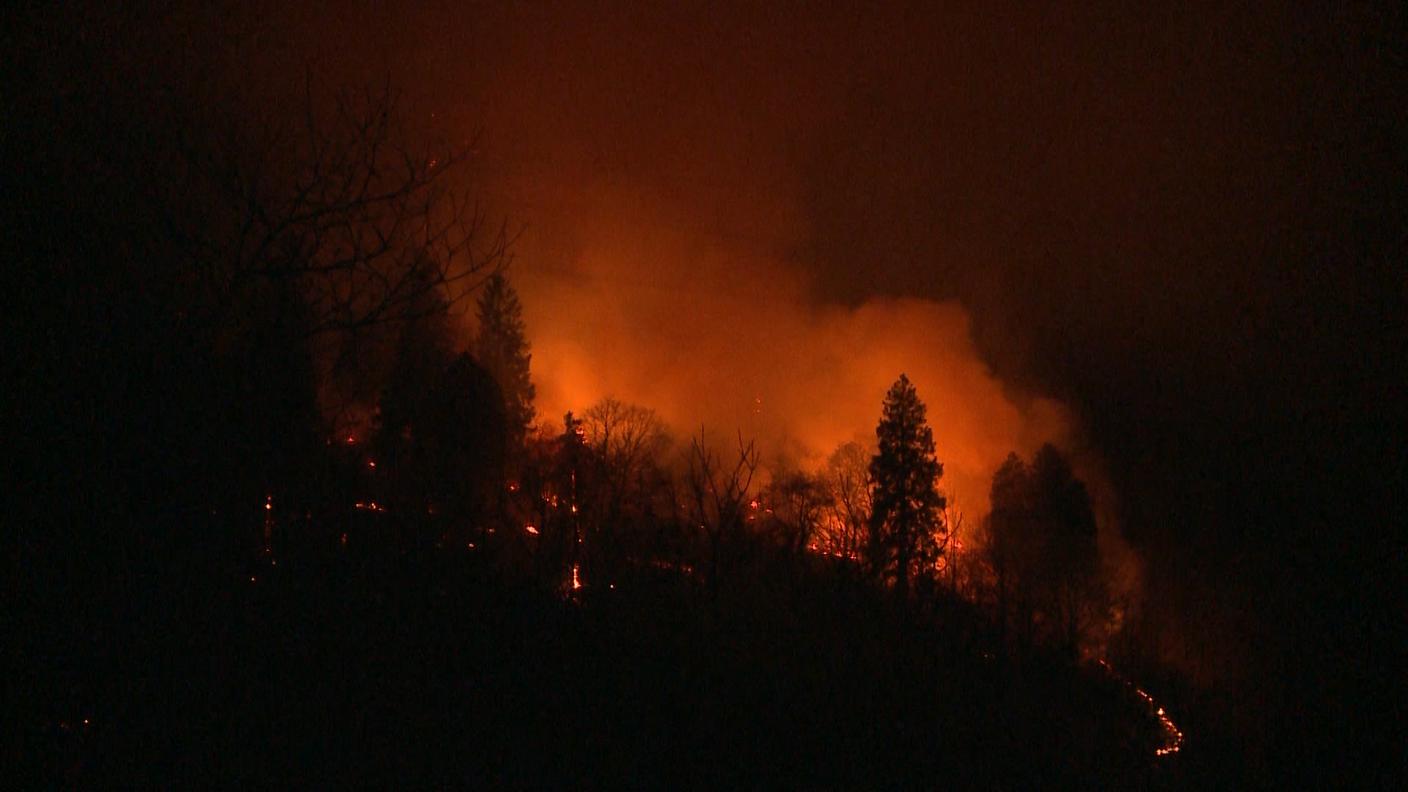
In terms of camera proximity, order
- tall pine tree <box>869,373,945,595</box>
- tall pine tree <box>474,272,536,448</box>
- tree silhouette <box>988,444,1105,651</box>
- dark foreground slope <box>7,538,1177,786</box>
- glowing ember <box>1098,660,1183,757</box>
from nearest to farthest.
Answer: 1. dark foreground slope <box>7,538,1177,786</box>
2. glowing ember <box>1098,660,1183,757</box>
3. tall pine tree <box>869,373,945,595</box>
4. tree silhouette <box>988,444,1105,651</box>
5. tall pine tree <box>474,272,536,448</box>

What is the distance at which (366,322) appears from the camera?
5.11 meters

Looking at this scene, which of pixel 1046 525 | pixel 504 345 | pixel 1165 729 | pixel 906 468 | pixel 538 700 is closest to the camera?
pixel 538 700

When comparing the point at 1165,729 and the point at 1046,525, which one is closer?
the point at 1165,729

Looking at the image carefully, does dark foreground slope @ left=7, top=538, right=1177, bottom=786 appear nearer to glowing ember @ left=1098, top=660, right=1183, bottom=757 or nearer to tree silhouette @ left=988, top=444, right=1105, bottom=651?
glowing ember @ left=1098, top=660, right=1183, bottom=757

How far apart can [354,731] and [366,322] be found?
255cm

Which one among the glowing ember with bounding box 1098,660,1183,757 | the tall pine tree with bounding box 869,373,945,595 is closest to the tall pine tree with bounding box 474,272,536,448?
the tall pine tree with bounding box 869,373,945,595

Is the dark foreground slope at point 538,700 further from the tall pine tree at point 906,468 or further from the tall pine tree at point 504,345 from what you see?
the tall pine tree at point 504,345

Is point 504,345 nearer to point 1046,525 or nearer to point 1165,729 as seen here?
point 1046,525

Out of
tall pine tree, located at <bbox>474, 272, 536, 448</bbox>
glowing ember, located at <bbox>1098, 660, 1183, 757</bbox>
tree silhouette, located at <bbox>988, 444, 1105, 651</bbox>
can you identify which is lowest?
glowing ember, located at <bbox>1098, 660, 1183, 757</bbox>

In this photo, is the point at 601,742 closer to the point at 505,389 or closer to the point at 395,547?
the point at 395,547

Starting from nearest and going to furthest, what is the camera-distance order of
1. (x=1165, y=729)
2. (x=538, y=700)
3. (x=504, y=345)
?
1. (x=538, y=700)
2. (x=1165, y=729)
3. (x=504, y=345)

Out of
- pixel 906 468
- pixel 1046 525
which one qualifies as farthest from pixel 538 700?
pixel 1046 525

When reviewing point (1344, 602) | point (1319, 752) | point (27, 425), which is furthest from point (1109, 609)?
point (27, 425)

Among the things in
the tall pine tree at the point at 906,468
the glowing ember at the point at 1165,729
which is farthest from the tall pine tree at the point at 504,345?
the glowing ember at the point at 1165,729
